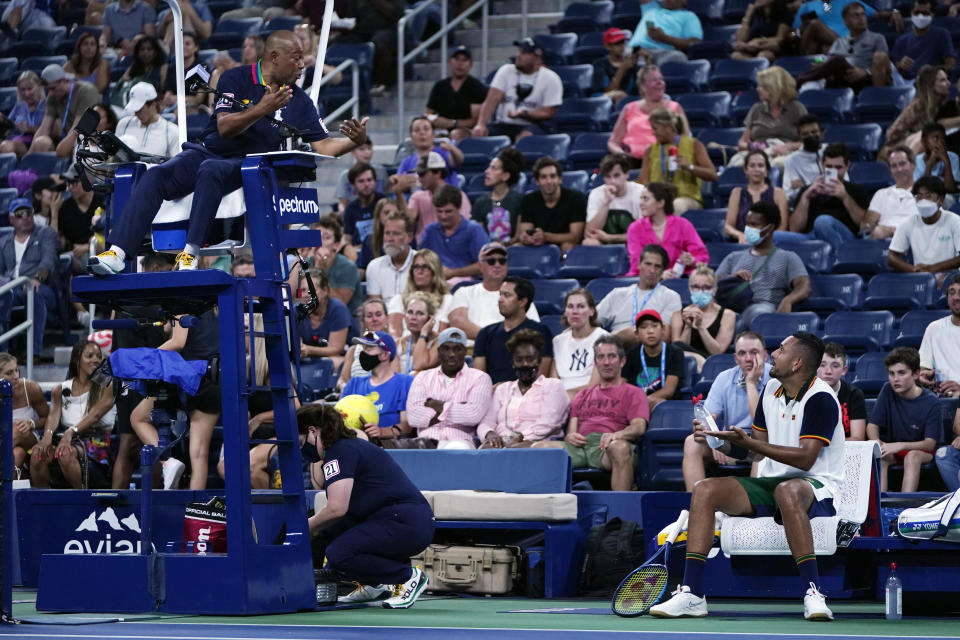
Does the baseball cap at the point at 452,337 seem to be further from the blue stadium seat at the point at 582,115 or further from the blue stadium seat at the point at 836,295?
the blue stadium seat at the point at 582,115

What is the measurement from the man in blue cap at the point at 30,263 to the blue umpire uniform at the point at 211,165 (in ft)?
23.0

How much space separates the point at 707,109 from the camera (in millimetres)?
15891

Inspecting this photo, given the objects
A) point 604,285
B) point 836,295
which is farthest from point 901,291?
point 604,285

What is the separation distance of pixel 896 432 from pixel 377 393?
399 cm

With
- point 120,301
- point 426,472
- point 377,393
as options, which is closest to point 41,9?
point 377,393

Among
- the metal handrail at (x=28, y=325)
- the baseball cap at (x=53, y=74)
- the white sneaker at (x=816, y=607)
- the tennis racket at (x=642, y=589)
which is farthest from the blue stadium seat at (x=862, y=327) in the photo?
the baseball cap at (x=53, y=74)

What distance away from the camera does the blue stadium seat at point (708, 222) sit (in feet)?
46.2

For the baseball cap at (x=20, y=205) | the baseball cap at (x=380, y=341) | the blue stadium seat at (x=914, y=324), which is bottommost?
the baseball cap at (x=380, y=341)

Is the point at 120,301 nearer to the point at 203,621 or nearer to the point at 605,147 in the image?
the point at 203,621

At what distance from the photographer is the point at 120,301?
319 inches

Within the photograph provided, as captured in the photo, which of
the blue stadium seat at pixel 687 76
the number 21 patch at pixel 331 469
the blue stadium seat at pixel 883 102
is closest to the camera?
the number 21 patch at pixel 331 469

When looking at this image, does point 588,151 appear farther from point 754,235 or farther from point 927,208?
point 927,208

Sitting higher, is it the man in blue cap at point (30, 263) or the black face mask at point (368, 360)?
the man in blue cap at point (30, 263)

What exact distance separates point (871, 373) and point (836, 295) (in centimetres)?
137
